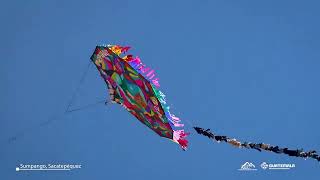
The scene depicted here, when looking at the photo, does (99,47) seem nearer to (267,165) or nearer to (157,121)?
(157,121)

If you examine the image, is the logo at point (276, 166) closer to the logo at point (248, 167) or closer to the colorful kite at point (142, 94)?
the logo at point (248, 167)

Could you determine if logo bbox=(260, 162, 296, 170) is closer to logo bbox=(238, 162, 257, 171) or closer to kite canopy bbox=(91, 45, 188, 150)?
logo bbox=(238, 162, 257, 171)

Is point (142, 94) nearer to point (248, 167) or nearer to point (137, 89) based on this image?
point (137, 89)

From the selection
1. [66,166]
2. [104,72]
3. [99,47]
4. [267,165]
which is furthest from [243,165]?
[99,47]

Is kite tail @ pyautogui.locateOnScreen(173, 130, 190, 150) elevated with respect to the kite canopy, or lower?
lower

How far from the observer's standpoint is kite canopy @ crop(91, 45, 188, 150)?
3109 millimetres

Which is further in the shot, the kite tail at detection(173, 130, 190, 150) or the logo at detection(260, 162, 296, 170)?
the logo at detection(260, 162, 296, 170)

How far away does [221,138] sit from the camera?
310cm

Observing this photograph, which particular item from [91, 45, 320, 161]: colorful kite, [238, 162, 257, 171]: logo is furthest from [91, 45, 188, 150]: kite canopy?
[238, 162, 257, 171]: logo

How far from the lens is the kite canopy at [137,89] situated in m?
3.11

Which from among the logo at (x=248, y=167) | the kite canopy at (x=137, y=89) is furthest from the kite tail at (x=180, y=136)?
the logo at (x=248, y=167)

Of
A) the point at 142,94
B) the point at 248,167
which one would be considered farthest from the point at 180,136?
the point at 248,167

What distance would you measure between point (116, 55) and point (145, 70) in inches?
12.2

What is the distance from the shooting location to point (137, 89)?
11.0 feet
